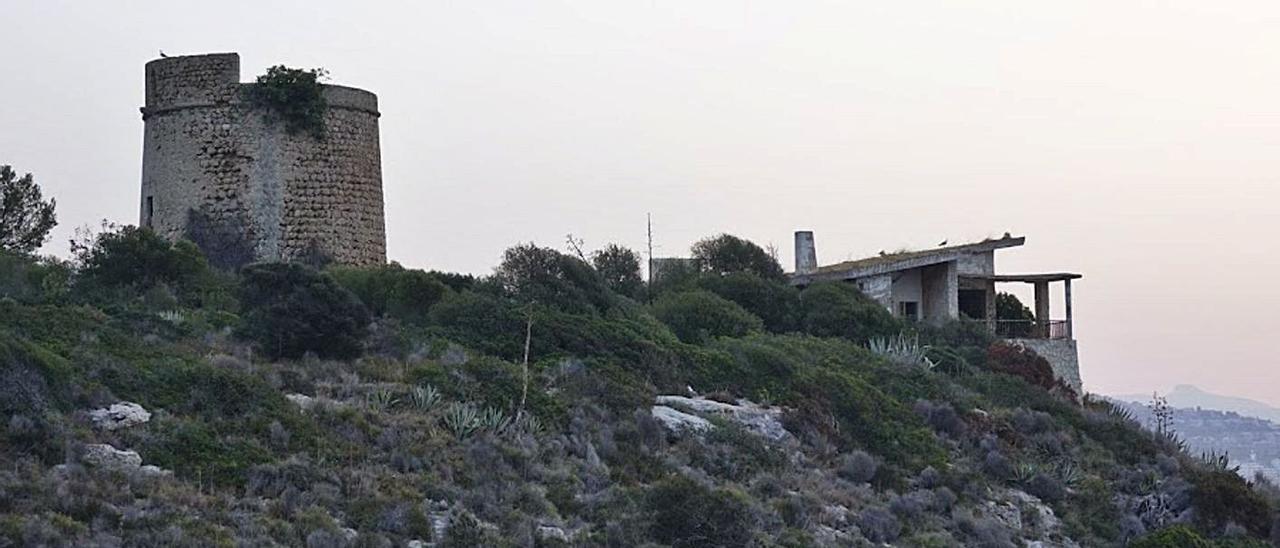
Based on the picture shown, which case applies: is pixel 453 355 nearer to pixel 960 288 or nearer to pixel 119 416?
pixel 119 416

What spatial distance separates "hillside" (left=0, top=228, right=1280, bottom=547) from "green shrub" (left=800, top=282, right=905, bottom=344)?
67 mm

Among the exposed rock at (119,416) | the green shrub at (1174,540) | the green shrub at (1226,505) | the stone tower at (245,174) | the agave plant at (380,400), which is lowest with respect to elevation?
the green shrub at (1174,540)

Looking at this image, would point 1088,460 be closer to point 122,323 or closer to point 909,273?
point 909,273

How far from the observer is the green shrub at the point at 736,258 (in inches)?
1640

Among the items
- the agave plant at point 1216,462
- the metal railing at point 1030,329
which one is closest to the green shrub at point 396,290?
the agave plant at point 1216,462

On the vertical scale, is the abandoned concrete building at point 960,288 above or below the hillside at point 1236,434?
above

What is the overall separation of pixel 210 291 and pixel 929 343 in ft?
47.8

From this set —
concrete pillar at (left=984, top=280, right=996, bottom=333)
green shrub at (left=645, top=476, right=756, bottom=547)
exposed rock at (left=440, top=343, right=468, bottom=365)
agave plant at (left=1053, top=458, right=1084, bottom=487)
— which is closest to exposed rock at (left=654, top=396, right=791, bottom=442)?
exposed rock at (left=440, top=343, right=468, bottom=365)

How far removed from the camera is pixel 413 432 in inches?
880

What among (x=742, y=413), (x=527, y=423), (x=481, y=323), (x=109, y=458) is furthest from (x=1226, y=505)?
(x=109, y=458)

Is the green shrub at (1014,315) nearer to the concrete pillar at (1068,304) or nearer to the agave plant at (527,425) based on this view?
the concrete pillar at (1068,304)

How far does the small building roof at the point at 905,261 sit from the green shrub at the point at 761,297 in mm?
2888

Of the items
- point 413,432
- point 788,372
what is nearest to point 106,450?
point 413,432

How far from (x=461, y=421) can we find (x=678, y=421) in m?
4.00
